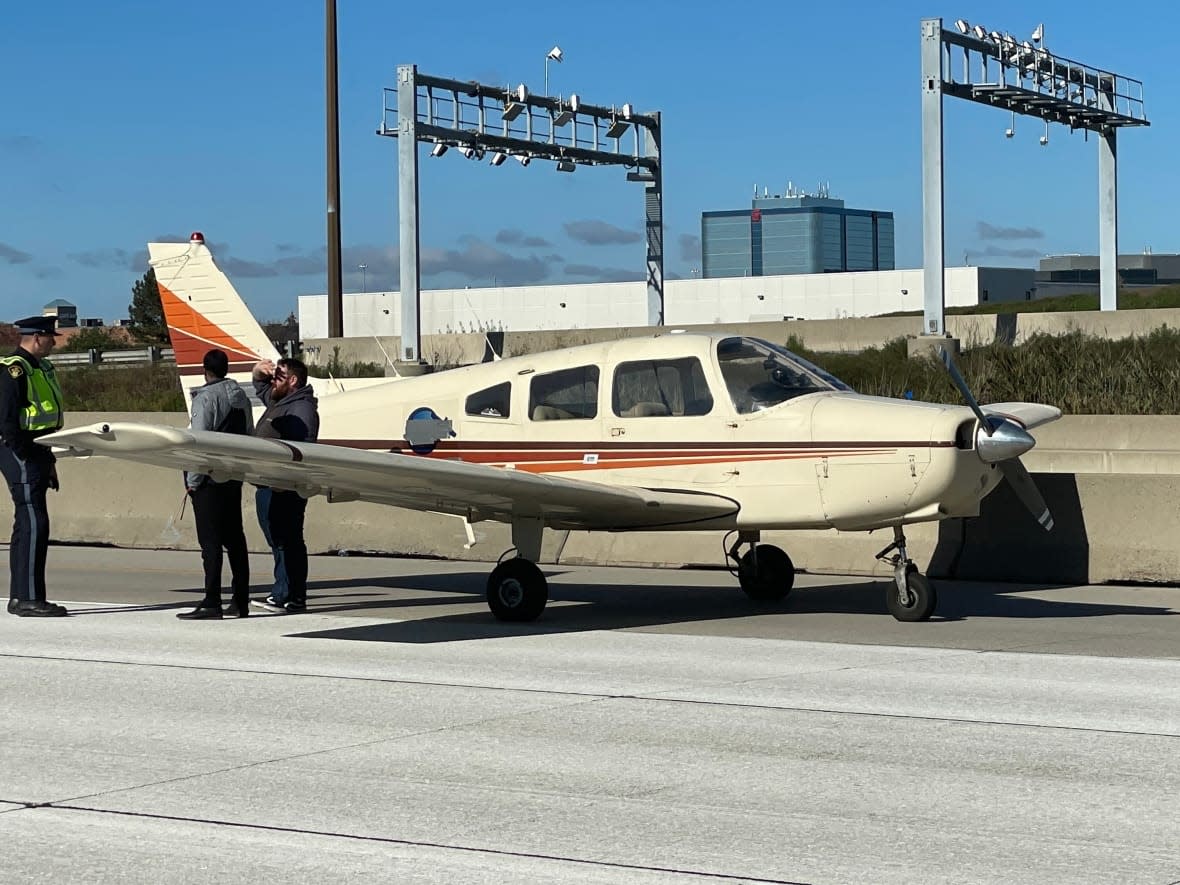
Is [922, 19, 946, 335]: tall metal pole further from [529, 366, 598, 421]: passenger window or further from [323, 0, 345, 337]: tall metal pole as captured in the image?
[529, 366, 598, 421]: passenger window

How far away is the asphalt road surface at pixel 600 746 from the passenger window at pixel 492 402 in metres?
1.68

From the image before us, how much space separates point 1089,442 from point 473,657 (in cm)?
1357

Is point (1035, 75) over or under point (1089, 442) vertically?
over

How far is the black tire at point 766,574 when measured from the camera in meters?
13.8

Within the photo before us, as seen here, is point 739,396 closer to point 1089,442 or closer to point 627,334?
point 1089,442

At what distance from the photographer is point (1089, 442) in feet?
72.7

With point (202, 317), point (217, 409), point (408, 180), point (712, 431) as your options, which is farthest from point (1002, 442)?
point (408, 180)

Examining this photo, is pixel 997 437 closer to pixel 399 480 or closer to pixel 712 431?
pixel 712 431

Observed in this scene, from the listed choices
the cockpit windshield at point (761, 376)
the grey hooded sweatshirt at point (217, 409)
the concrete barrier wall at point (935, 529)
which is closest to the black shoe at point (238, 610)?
the grey hooded sweatshirt at point (217, 409)

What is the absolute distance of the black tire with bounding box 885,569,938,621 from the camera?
1217 cm

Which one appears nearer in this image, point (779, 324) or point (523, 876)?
point (523, 876)

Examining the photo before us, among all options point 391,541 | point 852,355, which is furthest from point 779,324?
point 391,541

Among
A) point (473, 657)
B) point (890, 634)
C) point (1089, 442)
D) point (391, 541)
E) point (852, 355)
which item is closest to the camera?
point (473, 657)

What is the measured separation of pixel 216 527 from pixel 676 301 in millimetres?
91634
